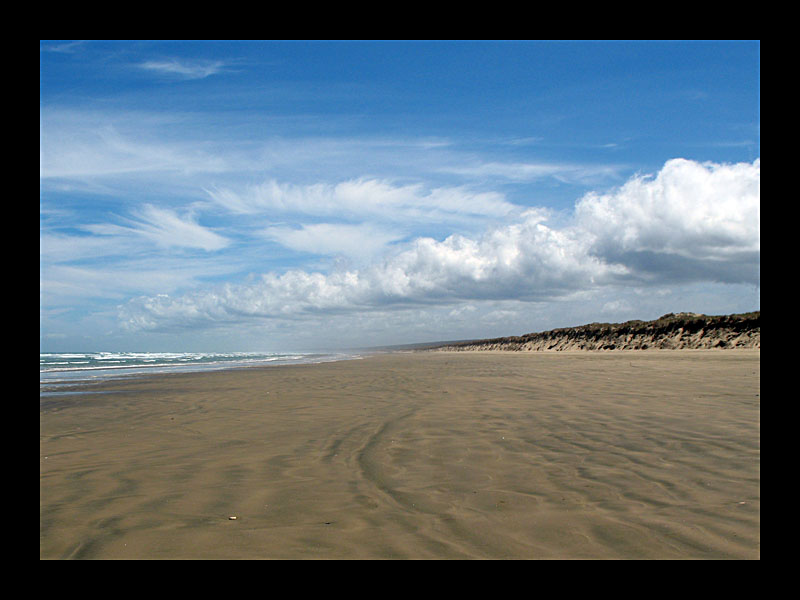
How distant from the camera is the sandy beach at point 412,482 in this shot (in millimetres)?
3715

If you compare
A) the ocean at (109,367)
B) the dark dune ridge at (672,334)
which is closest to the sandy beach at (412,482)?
the ocean at (109,367)

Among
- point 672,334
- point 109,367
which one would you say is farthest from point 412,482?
point 672,334

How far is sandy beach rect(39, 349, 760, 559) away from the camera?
3.71 metres

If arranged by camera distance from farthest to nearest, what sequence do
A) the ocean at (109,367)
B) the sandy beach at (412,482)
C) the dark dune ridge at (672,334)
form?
1. the dark dune ridge at (672,334)
2. the ocean at (109,367)
3. the sandy beach at (412,482)

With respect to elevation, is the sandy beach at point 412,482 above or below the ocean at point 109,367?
above

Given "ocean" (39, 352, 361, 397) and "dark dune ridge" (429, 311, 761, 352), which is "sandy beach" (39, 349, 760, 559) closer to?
"ocean" (39, 352, 361, 397)

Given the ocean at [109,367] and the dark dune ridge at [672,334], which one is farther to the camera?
the dark dune ridge at [672,334]

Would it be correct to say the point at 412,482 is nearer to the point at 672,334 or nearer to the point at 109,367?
the point at 109,367

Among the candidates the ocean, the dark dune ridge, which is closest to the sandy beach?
the ocean

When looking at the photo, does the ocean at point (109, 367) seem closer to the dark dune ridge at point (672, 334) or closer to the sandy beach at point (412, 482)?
the sandy beach at point (412, 482)

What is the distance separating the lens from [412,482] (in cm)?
526
